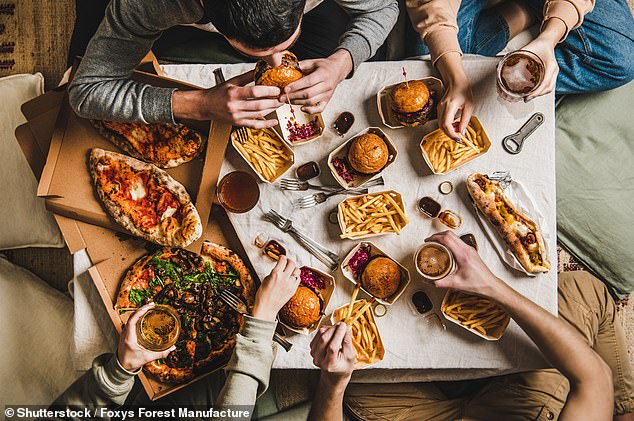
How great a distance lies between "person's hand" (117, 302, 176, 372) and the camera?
73.3 inches

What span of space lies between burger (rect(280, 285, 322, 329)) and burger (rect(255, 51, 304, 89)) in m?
0.77

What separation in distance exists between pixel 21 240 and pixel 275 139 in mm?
1376

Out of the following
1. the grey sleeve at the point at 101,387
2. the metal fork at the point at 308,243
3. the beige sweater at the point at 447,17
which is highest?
the beige sweater at the point at 447,17

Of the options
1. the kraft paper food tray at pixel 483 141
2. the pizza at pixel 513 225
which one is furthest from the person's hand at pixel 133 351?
the pizza at pixel 513 225

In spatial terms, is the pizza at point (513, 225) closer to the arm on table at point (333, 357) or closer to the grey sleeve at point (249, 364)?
the arm on table at point (333, 357)

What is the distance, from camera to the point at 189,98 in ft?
6.19

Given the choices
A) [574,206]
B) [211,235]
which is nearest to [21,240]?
[211,235]

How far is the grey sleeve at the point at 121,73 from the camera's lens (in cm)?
174

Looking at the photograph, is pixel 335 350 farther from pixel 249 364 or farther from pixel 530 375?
pixel 530 375

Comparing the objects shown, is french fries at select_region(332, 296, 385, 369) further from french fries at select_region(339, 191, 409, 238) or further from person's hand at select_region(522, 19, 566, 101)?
person's hand at select_region(522, 19, 566, 101)

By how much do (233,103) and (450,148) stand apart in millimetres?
827

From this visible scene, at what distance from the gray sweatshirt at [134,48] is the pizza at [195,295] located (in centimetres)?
57

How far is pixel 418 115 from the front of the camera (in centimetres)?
195

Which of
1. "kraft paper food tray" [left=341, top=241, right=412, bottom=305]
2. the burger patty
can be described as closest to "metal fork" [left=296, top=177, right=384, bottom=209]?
"kraft paper food tray" [left=341, top=241, right=412, bottom=305]
